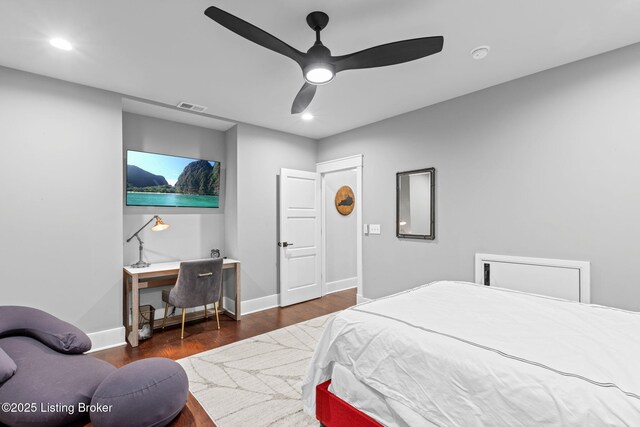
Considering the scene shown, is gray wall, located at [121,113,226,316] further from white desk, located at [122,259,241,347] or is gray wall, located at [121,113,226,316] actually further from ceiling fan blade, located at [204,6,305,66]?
ceiling fan blade, located at [204,6,305,66]

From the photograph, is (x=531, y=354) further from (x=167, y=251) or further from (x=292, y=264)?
(x=167, y=251)

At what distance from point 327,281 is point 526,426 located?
4.32 metres

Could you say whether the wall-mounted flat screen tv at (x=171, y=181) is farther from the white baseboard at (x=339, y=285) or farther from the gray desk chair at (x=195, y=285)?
the white baseboard at (x=339, y=285)

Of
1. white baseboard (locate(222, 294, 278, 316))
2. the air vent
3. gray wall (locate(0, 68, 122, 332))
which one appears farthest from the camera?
white baseboard (locate(222, 294, 278, 316))

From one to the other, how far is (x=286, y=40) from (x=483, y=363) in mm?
2373

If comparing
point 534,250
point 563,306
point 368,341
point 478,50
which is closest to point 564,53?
point 478,50

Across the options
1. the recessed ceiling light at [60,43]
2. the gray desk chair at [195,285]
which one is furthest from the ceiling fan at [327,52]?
the gray desk chair at [195,285]

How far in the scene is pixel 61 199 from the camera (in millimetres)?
2900

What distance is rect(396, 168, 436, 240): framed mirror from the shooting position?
3.58 metres

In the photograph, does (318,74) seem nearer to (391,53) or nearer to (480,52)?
(391,53)

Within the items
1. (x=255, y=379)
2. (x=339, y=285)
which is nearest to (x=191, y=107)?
(x=255, y=379)

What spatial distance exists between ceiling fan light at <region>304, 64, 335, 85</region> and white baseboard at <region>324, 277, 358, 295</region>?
3760 mm

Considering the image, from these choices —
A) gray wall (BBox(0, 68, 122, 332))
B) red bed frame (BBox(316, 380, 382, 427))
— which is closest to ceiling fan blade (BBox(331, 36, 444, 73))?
red bed frame (BBox(316, 380, 382, 427))

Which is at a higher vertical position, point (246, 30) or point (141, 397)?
point (246, 30)
